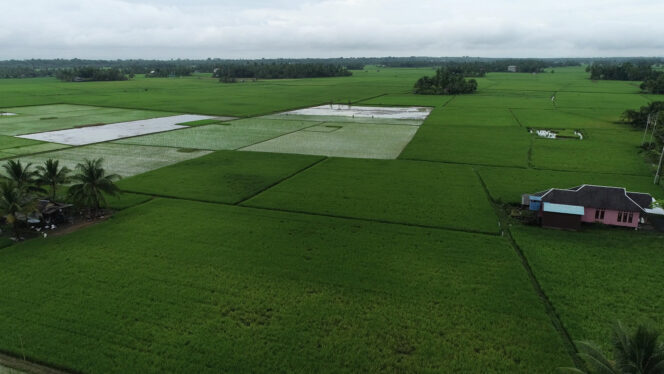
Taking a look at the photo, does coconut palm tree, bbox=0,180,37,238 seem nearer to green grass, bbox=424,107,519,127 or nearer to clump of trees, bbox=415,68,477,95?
green grass, bbox=424,107,519,127

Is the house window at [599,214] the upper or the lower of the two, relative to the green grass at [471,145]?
lower

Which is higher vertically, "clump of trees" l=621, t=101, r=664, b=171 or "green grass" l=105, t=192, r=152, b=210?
"clump of trees" l=621, t=101, r=664, b=171

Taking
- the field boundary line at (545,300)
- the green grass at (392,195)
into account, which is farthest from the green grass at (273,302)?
the green grass at (392,195)

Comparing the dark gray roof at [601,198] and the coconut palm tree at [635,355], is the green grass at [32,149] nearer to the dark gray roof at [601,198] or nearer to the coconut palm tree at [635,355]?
the dark gray roof at [601,198]

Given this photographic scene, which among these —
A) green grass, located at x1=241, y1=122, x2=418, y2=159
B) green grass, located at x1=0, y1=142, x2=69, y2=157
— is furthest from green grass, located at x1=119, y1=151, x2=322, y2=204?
green grass, located at x1=0, y1=142, x2=69, y2=157

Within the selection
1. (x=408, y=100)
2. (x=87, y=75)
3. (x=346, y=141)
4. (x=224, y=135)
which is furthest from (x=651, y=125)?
(x=87, y=75)

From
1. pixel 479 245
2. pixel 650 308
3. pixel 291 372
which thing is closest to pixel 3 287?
pixel 291 372
